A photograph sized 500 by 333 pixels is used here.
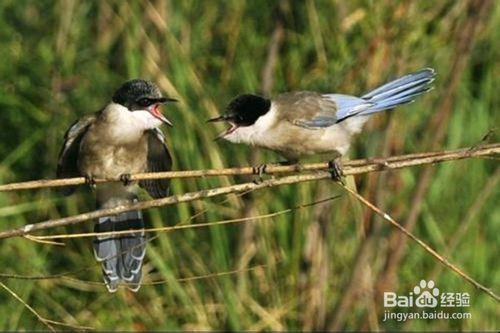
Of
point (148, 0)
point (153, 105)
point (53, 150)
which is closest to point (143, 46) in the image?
point (148, 0)

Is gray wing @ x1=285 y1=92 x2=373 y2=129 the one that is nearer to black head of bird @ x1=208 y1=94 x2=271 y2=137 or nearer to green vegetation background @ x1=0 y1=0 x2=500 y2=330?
black head of bird @ x1=208 y1=94 x2=271 y2=137

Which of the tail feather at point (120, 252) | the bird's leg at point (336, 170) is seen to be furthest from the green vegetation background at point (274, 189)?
the bird's leg at point (336, 170)

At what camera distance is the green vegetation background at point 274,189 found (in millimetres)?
5816

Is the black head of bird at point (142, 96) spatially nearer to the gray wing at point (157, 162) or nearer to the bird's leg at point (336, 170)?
the gray wing at point (157, 162)

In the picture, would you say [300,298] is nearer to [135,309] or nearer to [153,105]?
[135,309]

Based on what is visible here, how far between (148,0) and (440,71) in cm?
156

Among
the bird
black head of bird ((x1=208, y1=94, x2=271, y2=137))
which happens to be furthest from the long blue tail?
black head of bird ((x1=208, y1=94, x2=271, y2=137))

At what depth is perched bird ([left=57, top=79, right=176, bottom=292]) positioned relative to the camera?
4.73 m

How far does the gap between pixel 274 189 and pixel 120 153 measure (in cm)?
125

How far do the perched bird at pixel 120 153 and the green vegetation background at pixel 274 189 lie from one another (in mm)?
523

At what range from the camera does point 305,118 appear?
4.66m

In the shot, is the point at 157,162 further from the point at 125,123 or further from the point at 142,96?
the point at 142,96

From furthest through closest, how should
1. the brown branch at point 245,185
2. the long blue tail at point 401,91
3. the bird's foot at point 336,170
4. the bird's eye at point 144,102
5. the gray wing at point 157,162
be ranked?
the gray wing at point 157,162 → the bird's eye at point 144,102 → the long blue tail at point 401,91 → the bird's foot at point 336,170 → the brown branch at point 245,185

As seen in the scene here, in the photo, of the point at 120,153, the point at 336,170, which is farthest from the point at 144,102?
the point at 336,170
